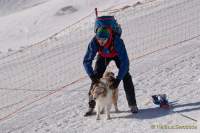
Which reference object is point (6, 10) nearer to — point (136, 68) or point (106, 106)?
point (136, 68)

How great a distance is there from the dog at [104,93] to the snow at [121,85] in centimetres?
25

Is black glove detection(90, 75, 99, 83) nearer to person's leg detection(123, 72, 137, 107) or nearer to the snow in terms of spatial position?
person's leg detection(123, 72, 137, 107)

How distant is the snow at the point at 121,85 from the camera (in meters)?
8.24

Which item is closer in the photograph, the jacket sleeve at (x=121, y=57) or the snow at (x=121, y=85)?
the jacket sleeve at (x=121, y=57)

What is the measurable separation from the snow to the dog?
25 cm

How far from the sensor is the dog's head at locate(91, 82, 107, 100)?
7.90 m

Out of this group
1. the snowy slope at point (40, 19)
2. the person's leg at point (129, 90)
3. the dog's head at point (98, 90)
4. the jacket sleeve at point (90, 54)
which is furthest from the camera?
the snowy slope at point (40, 19)

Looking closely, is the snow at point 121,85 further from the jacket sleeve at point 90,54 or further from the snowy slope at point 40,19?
the snowy slope at point 40,19

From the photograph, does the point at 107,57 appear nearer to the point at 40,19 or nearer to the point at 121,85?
the point at 121,85

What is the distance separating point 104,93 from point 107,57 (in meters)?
0.61

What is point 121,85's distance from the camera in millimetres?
10477

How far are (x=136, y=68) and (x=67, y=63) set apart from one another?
3393 mm

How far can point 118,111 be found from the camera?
874cm

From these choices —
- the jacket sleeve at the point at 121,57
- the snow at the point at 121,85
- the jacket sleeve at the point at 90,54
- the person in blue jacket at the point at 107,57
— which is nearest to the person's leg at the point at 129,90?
the person in blue jacket at the point at 107,57
